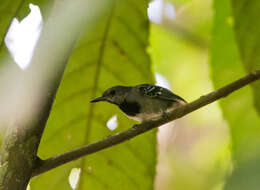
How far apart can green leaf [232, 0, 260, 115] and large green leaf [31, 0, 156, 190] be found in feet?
1.75

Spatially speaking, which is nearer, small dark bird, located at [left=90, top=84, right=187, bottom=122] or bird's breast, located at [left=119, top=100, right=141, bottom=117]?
bird's breast, located at [left=119, top=100, right=141, bottom=117]

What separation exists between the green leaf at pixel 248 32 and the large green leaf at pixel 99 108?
21.0 inches

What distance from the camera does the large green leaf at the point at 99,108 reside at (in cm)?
262

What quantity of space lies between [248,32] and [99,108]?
0.99 m

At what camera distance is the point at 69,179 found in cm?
264

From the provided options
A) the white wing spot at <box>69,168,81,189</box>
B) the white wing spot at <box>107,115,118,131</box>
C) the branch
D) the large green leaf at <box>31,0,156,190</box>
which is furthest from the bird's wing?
the branch

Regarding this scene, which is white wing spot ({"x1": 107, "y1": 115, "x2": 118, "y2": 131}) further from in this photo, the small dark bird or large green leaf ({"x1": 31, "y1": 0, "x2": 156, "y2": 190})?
the small dark bird

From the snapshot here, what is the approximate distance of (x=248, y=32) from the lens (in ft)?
7.97

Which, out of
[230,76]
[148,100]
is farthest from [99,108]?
[148,100]

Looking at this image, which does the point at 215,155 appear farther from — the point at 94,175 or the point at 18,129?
the point at 18,129

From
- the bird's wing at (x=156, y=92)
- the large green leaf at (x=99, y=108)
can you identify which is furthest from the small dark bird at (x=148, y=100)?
the large green leaf at (x=99, y=108)

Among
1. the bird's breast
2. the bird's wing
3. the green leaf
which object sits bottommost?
the bird's wing

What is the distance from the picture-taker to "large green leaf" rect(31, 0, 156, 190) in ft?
8.59

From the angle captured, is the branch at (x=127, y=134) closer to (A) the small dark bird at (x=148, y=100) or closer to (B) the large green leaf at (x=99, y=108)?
(B) the large green leaf at (x=99, y=108)
